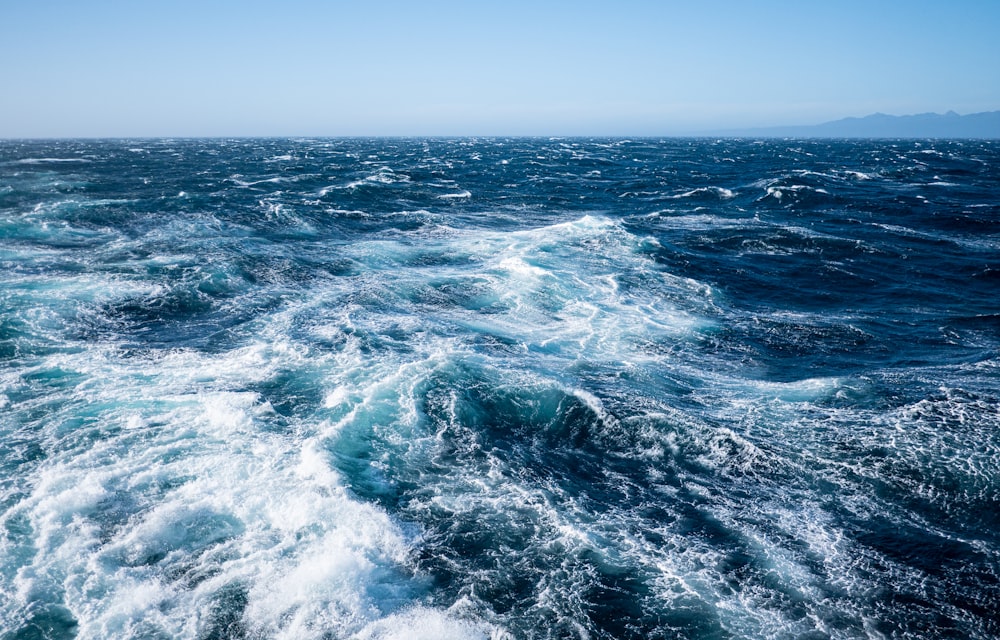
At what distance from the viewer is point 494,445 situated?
1622cm

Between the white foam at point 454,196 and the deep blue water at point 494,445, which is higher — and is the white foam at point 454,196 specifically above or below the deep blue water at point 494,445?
above

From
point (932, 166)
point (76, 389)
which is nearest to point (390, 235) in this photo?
point (76, 389)

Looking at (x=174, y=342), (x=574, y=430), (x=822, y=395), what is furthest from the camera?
(x=174, y=342)

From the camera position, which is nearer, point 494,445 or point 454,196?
point 494,445

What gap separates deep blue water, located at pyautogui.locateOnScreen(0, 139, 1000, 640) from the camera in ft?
35.4

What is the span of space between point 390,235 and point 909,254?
3919 centimetres

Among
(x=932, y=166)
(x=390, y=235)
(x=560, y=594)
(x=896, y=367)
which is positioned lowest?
(x=560, y=594)

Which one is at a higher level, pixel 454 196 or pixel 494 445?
pixel 454 196

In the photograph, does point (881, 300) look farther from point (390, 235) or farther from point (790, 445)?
point (390, 235)

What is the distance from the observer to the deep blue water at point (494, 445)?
10.8 m

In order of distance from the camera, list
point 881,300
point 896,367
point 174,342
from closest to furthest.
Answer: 1. point 896,367
2. point 174,342
3. point 881,300

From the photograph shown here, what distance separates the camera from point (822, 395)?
60.8ft

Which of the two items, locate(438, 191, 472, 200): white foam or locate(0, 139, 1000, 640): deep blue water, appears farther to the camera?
locate(438, 191, 472, 200): white foam

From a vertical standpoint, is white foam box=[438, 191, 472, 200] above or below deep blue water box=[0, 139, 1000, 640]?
above
